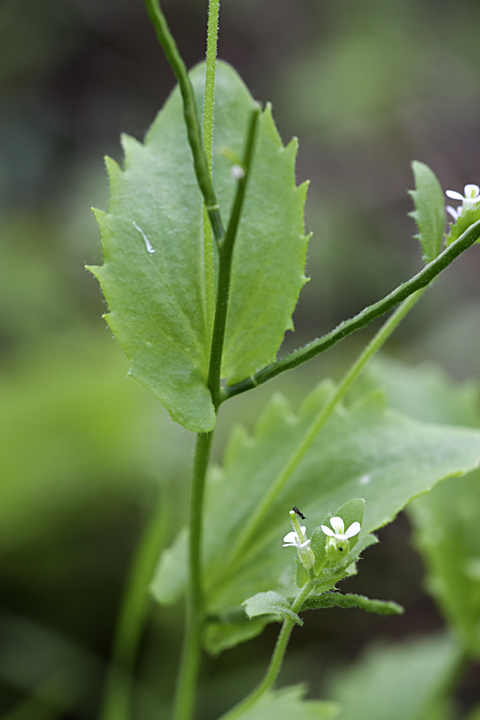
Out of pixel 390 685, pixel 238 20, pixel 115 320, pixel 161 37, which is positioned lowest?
pixel 390 685

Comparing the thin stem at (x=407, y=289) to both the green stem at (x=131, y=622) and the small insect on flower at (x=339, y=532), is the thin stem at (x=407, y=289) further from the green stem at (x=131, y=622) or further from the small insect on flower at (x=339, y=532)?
the green stem at (x=131, y=622)

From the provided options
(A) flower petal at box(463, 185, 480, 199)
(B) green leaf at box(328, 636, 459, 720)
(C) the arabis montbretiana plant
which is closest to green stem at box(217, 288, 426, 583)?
(C) the arabis montbretiana plant

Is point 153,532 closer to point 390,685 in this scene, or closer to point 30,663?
point 30,663

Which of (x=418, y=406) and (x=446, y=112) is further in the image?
→ (x=446, y=112)

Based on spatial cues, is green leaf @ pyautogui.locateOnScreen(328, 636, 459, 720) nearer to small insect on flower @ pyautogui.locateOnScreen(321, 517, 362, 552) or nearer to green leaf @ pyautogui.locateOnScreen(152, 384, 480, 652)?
green leaf @ pyautogui.locateOnScreen(152, 384, 480, 652)

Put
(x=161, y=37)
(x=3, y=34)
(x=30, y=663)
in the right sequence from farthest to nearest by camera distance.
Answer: (x=3, y=34) → (x=30, y=663) → (x=161, y=37)

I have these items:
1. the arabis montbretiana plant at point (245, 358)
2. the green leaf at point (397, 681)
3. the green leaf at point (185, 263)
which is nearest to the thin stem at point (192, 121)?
the arabis montbretiana plant at point (245, 358)

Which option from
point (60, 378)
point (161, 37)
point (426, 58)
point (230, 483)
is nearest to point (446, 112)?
point (426, 58)

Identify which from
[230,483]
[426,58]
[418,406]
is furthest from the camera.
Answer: [426,58]
